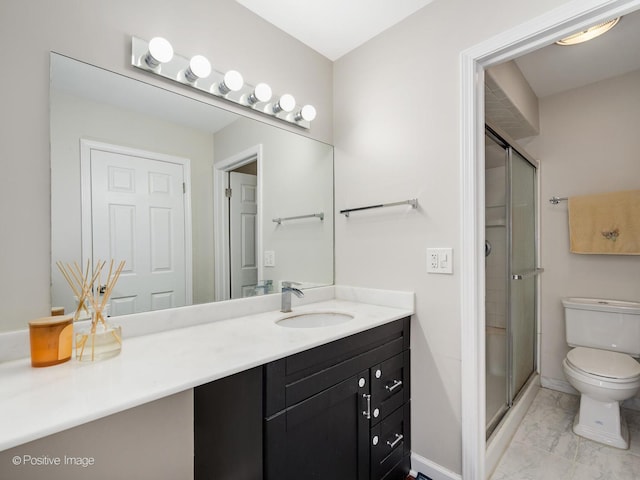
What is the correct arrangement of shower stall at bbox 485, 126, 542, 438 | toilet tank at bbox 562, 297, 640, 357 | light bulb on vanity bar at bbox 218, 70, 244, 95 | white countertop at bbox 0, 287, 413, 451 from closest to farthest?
white countertop at bbox 0, 287, 413, 451, light bulb on vanity bar at bbox 218, 70, 244, 95, shower stall at bbox 485, 126, 542, 438, toilet tank at bbox 562, 297, 640, 357

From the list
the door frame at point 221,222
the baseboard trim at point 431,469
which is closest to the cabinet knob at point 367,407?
the baseboard trim at point 431,469

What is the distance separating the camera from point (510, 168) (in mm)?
A: 2014

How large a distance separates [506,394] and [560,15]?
200 centimetres

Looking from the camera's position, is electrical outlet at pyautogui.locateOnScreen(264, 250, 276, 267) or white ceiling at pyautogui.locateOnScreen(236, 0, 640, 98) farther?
electrical outlet at pyautogui.locateOnScreen(264, 250, 276, 267)

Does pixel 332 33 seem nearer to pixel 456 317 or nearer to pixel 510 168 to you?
pixel 510 168

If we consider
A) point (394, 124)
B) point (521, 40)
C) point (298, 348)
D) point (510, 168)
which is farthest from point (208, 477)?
point (510, 168)

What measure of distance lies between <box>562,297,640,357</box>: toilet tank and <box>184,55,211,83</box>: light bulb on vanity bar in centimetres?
269

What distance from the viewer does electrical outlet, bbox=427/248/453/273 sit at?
1.45 meters

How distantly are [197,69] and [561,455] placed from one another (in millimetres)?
2633

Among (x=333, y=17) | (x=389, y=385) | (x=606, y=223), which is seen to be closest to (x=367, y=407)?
(x=389, y=385)

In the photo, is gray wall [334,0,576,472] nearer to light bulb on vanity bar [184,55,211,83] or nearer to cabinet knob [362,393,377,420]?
cabinet knob [362,393,377,420]

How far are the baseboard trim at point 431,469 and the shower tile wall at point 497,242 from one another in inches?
34.6

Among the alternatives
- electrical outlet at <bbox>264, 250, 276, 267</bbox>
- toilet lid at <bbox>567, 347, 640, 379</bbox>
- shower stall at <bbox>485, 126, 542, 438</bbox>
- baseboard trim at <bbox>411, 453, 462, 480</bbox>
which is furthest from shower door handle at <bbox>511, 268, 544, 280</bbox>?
electrical outlet at <bbox>264, 250, 276, 267</bbox>

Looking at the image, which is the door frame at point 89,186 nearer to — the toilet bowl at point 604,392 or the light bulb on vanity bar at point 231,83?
the light bulb on vanity bar at point 231,83
